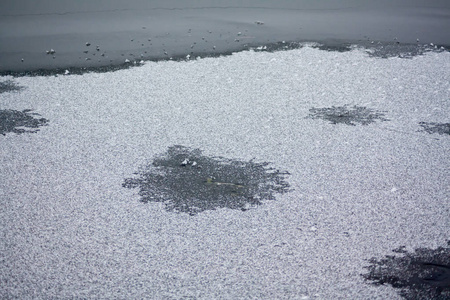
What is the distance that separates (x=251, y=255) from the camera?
318cm

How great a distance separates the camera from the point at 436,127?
5.13 meters

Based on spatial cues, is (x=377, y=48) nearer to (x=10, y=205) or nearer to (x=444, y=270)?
(x=444, y=270)

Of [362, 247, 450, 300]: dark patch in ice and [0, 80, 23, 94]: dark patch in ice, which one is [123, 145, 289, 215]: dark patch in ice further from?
[0, 80, 23, 94]: dark patch in ice

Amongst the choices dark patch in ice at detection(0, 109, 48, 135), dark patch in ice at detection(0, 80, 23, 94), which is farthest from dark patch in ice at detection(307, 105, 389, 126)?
dark patch in ice at detection(0, 80, 23, 94)

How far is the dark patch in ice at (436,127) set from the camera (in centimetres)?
504

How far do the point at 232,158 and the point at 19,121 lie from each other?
2.16m

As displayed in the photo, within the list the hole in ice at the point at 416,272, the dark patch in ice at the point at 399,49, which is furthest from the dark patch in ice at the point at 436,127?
the dark patch in ice at the point at 399,49

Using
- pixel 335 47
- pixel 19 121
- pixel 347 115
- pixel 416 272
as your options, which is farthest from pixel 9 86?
pixel 416 272

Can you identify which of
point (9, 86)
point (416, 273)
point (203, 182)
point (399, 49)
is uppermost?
point (399, 49)

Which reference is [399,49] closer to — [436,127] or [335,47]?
[335,47]

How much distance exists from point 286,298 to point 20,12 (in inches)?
334

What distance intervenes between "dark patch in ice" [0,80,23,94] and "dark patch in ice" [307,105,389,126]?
324cm

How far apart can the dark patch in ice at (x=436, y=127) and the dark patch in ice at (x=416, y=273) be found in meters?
2.05

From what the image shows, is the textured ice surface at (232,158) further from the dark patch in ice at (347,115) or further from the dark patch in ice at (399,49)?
the dark patch in ice at (399,49)
